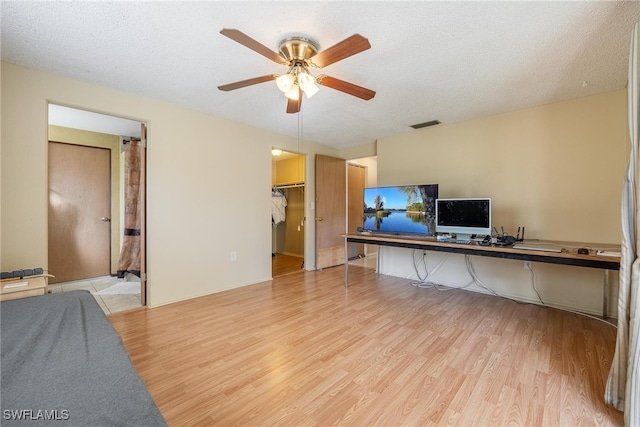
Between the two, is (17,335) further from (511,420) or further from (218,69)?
(511,420)

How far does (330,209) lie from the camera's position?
5020 millimetres

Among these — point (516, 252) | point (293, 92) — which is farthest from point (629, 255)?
point (293, 92)

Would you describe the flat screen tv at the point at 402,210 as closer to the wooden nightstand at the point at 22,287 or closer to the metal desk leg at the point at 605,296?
the metal desk leg at the point at 605,296

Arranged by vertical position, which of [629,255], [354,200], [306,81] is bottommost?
[629,255]

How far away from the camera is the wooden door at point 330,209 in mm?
4781

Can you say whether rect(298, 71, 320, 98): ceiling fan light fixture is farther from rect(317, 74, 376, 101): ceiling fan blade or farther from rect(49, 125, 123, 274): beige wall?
rect(49, 125, 123, 274): beige wall

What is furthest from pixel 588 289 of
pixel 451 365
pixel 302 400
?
pixel 302 400

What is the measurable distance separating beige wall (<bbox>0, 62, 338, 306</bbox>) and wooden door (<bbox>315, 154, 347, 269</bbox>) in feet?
1.11

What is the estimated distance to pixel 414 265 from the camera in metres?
4.09

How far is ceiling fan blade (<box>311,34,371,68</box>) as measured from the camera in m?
1.51

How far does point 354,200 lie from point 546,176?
3453 mm

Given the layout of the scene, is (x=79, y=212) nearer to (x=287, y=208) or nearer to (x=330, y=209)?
(x=287, y=208)

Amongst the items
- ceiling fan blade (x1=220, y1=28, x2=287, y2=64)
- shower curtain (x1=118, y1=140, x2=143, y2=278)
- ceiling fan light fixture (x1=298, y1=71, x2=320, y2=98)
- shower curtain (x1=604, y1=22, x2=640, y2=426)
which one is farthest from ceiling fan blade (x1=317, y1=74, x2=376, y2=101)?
shower curtain (x1=118, y1=140, x2=143, y2=278)

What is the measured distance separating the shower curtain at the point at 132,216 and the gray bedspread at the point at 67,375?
9.22 feet
